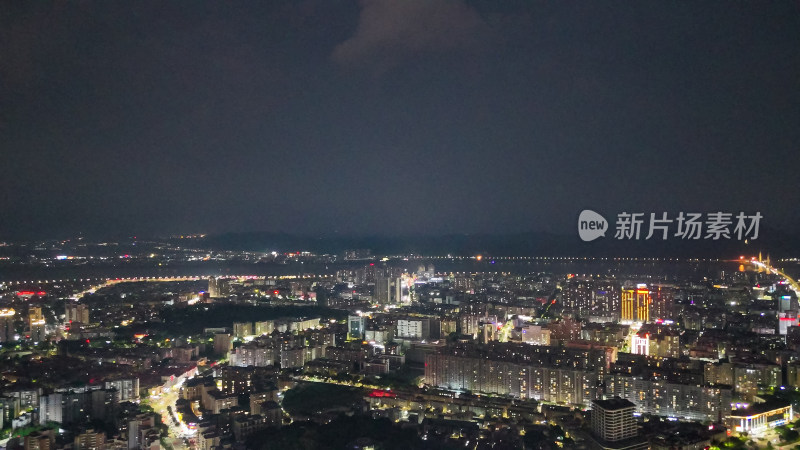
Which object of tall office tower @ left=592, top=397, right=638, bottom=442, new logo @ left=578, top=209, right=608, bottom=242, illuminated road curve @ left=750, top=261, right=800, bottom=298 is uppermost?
new logo @ left=578, top=209, right=608, bottom=242

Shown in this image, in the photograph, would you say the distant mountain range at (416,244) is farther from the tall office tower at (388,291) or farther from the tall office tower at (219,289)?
the tall office tower at (219,289)

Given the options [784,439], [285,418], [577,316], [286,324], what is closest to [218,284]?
[286,324]

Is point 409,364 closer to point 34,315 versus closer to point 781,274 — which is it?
point 34,315

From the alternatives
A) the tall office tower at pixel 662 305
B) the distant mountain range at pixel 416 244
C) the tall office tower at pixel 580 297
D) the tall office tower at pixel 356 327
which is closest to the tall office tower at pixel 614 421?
the tall office tower at pixel 356 327

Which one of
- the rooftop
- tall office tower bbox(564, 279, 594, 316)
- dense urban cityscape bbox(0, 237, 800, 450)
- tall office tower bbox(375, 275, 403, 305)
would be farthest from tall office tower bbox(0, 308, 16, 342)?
tall office tower bbox(564, 279, 594, 316)

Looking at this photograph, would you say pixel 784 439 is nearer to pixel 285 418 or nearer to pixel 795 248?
pixel 285 418

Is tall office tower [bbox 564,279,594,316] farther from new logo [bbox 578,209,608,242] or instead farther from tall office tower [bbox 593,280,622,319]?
new logo [bbox 578,209,608,242]

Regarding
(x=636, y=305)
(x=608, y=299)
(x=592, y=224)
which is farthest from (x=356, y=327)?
(x=636, y=305)
